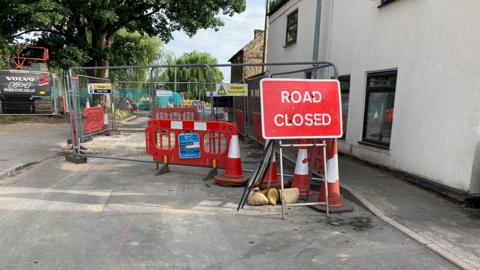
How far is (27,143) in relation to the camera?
36.3ft

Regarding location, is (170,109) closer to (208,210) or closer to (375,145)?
(375,145)

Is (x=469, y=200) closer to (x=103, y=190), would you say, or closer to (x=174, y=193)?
(x=174, y=193)

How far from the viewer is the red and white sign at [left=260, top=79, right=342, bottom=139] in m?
5.10

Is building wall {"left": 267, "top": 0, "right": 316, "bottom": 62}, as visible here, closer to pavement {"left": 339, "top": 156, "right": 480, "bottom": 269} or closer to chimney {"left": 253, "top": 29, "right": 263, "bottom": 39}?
pavement {"left": 339, "top": 156, "right": 480, "bottom": 269}

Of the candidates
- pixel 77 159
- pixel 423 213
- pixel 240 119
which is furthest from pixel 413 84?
pixel 77 159

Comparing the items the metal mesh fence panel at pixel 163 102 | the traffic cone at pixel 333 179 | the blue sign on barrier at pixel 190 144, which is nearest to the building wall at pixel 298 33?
the metal mesh fence panel at pixel 163 102

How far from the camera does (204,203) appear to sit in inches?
224

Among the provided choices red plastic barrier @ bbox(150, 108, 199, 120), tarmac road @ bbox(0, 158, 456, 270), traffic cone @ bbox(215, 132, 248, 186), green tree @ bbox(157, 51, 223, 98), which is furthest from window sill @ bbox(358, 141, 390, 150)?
red plastic barrier @ bbox(150, 108, 199, 120)

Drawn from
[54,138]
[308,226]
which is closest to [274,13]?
[54,138]

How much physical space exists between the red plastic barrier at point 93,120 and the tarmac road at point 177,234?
4.64 meters

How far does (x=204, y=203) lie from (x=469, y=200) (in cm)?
400

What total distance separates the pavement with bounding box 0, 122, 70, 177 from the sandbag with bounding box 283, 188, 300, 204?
18.1 feet

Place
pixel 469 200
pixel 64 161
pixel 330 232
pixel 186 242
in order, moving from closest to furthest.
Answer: pixel 186 242 < pixel 330 232 < pixel 469 200 < pixel 64 161

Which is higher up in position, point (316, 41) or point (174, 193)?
point (316, 41)
